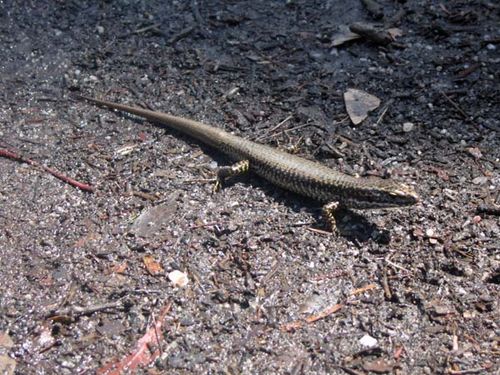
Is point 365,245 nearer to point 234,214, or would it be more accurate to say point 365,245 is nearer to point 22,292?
point 234,214

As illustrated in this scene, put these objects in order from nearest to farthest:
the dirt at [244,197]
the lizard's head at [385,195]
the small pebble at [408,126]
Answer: the dirt at [244,197] → the lizard's head at [385,195] → the small pebble at [408,126]

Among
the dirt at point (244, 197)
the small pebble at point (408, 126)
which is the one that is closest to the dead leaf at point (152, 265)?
the dirt at point (244, 197)

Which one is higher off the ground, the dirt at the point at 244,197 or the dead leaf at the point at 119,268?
the dirt at the point at 244,197

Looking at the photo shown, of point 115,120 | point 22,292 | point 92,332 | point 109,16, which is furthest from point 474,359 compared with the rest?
point 109,16

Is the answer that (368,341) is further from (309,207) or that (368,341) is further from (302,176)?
(302,176)

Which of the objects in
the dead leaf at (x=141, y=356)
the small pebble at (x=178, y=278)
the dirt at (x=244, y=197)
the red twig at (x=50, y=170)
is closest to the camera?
the dead leaf at (x=141, y=356)

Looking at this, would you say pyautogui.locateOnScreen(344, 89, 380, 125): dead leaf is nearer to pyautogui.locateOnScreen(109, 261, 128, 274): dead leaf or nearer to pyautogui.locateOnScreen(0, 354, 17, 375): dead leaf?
pyautogui.locateOnScreen(109, 261, 128, 274): dead leaf

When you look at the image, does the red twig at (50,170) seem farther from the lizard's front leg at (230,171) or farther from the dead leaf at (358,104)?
the dead leaf at (358,104)
